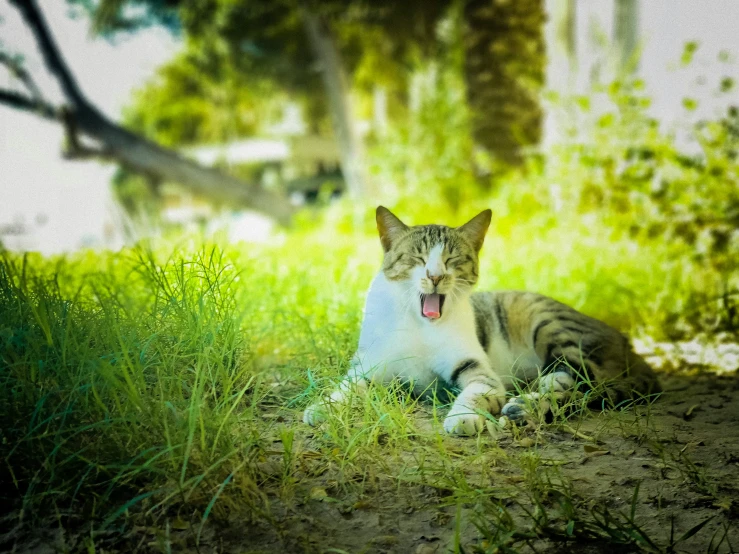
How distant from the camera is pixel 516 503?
2082 millimetres

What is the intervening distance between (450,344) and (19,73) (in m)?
11.1

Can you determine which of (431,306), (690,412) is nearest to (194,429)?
(431,306)

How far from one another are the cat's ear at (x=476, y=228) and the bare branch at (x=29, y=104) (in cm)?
1012

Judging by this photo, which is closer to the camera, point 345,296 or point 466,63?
point 345,296

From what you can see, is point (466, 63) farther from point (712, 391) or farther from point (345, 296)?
point (712, 391)

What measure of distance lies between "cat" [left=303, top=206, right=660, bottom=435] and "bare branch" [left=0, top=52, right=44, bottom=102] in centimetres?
1022

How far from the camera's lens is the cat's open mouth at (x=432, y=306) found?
2791 millimetres

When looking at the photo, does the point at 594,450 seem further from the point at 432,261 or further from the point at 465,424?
the point at 432,261

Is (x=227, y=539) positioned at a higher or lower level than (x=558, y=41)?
lower

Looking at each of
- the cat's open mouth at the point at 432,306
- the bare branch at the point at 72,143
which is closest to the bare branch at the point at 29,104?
the bare branch at the point at 72,143

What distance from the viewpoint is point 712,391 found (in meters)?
3.46

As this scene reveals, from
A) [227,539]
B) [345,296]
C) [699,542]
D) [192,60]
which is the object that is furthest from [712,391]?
[192,60]

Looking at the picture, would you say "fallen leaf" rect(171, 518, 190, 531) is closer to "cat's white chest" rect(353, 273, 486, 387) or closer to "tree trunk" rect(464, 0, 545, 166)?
"cat's white chest" rect(353, 273, 486, 387)

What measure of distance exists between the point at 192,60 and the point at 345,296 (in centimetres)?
1871
